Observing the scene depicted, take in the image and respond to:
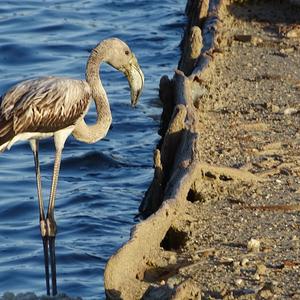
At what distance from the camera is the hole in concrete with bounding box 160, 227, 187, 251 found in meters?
8.19

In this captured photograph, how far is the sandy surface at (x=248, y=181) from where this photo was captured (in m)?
7.53

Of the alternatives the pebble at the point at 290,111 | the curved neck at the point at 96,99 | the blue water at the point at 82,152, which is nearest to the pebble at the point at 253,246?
the curved neck at the point at 96,99

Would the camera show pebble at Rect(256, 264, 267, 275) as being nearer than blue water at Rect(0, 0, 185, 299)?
Yes

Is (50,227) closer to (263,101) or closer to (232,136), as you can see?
(232,136)

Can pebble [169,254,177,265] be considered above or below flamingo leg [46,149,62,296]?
above

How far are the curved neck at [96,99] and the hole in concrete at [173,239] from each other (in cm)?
158

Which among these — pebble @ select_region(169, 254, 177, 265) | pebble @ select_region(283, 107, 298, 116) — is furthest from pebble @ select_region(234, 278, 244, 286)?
pebble @ select_region(283, 107, 298, 116)

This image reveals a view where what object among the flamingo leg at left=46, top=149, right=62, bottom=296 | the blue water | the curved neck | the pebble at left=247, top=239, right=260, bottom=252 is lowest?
the blue water

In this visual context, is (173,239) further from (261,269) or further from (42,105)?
(42,105)

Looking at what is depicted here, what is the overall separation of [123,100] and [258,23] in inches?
115

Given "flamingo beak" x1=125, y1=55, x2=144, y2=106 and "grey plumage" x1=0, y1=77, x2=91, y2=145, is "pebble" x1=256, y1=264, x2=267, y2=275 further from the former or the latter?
"flamingo beak" x1=125, y1=55, x2=144, y2=106

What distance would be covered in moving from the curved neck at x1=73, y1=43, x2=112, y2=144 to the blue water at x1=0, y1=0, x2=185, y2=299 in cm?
133

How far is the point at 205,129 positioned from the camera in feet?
34.1

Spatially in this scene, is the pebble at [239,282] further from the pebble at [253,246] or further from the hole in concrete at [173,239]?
the hole in concrete at [173,239]
